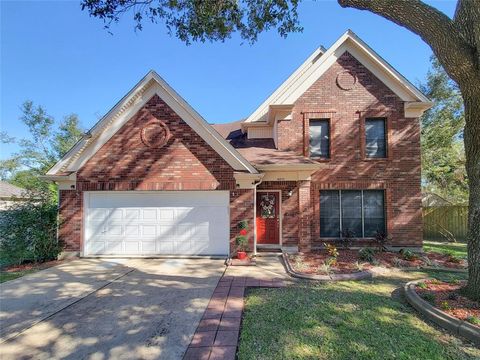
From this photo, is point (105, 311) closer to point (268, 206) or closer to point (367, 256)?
point (268, 206)

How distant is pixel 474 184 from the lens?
519 centimetres

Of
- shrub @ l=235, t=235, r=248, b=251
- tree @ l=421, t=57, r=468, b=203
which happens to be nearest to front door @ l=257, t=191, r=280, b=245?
shrub @ l=235, t=235, r=248, b=251

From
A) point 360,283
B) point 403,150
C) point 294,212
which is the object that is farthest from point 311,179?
point 360,283

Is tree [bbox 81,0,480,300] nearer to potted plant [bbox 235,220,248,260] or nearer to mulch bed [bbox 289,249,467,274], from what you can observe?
mulch bed [bbox 289,249,467,274]

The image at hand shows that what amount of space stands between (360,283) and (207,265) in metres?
4.35

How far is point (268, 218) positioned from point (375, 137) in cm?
543

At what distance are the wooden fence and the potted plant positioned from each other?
507 inches

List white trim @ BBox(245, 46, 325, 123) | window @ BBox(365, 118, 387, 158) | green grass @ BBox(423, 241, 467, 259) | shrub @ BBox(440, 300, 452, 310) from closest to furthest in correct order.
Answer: shrub @ BBox(440, 300, 452, 310) < green grass @ BBox(423, 241, 467, 259) < window @ BBox(365, 118, 387, 158) < white trim @ BBox(245, 46, 325, 123)

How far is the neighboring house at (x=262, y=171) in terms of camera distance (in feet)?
31.7

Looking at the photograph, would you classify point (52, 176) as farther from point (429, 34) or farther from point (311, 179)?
point (429, 34)

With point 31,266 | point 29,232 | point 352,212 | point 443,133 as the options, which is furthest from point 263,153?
point 443,133

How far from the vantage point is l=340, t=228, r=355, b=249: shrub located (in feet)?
34.9

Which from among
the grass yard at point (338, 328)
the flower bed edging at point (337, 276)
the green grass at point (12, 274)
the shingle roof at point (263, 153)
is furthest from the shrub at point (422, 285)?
the green grass at point (12, 274)

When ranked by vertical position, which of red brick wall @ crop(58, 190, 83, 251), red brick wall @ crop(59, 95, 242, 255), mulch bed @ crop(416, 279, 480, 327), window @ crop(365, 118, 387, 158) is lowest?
mulch bed @ crop(416, 279, 480, 327)
